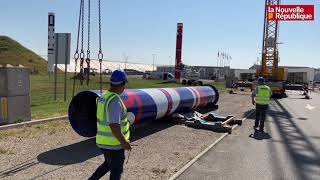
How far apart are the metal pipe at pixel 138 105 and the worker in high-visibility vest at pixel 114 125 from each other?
16.9ft

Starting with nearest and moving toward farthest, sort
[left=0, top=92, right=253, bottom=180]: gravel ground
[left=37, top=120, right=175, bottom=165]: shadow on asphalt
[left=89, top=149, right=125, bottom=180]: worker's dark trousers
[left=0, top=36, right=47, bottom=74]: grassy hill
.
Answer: [left=89, top=149, right=125, bottom=180]: worker's dark trousers
[left=0, top=92, right=253, bottom=180]: gravel ground
[left=37, top=120, right=175, bottom=165]: shadow on asphalt
[left=0, top=36, right=47, bottom=74]: grassy hill

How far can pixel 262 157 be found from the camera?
9992 mm

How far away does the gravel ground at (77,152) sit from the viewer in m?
Answer: 7.78

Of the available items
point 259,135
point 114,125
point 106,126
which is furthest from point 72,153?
point 259,135

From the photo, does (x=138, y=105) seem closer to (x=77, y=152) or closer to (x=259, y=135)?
(x=77, y=152)

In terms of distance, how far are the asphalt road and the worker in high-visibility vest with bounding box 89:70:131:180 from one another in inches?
103

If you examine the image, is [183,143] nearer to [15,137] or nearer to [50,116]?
[15,137]

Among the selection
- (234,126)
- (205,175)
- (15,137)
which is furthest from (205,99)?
(205,175)

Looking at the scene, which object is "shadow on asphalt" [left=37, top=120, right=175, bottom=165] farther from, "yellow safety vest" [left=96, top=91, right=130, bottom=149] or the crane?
the crane

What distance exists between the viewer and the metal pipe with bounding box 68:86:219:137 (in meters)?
10.8

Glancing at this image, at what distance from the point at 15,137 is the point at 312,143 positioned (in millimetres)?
8152

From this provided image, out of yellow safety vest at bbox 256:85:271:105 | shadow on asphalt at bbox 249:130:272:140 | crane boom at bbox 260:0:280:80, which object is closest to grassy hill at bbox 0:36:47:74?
crane boom at bbox 260:0:280:80

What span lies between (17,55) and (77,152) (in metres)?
104

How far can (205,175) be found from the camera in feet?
26.0
